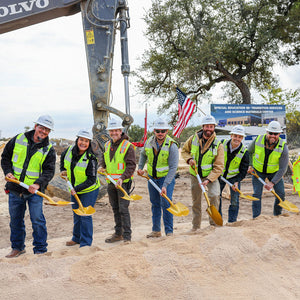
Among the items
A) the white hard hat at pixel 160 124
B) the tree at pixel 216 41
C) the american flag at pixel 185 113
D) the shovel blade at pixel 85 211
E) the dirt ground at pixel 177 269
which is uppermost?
the tree at pixel 216 41

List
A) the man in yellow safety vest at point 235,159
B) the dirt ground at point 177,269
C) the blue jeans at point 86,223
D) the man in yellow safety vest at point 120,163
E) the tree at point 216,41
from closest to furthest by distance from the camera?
the dirt ground at point 177,269, the blue jeans at point 86,223, the man in yellow safety vest at point 120,163, the man in yellow safety vest at point 235,159, the tree at point 216,41

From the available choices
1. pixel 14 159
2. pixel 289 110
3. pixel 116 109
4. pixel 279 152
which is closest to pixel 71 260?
pixel 14 159

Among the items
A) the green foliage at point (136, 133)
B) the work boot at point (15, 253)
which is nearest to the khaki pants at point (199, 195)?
the work boot at point (15, 253)

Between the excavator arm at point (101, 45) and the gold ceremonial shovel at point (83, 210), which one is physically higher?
the excavator arm at point (101, 45)

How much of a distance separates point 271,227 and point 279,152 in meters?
1.70

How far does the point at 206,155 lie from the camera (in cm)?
561

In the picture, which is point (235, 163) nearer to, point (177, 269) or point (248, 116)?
point (177, 269)

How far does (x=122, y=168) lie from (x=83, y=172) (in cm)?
68

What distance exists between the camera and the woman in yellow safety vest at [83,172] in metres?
4.89

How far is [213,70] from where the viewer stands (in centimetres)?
1722

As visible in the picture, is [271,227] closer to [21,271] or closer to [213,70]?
[21,271]

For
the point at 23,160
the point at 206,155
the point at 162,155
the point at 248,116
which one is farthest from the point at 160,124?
the point at 248,116

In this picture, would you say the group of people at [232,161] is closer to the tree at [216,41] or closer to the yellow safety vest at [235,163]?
the yellow safety vest at [235,163]

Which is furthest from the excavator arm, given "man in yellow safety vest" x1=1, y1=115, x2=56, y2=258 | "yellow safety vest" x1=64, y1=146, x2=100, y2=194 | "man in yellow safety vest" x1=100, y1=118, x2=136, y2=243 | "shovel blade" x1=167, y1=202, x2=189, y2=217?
"man in yellow safety vest" x1=1, y1=115, x2=56, y2=258
